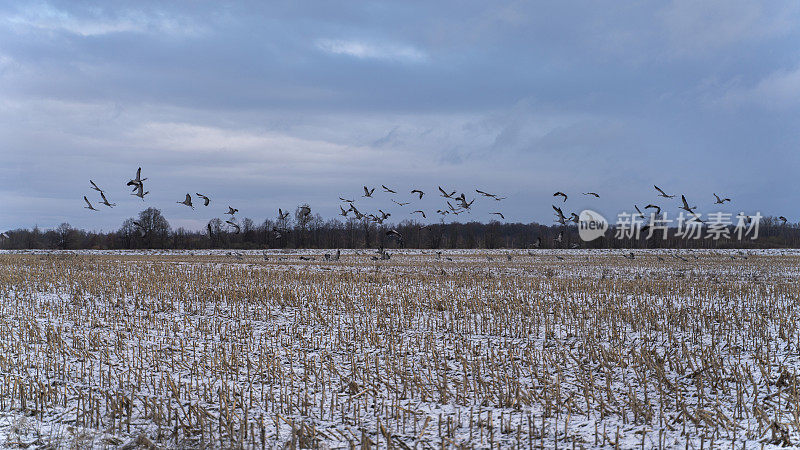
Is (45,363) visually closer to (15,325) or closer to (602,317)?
(15,325)

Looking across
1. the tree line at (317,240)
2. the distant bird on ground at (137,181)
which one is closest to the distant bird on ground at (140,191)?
the distant bird on ground at (137,181)

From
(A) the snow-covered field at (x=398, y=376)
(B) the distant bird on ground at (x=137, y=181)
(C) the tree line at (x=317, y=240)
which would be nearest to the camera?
(A) the snow-covered field at (x=398, y=376)

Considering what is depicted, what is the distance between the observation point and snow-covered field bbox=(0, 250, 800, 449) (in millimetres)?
6012

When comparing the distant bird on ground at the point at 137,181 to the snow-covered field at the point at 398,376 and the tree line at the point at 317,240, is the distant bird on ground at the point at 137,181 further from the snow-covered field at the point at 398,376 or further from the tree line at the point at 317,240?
the tree line at the point at 317,240

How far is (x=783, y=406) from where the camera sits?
652 cm

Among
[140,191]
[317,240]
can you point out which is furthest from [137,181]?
[317,240]

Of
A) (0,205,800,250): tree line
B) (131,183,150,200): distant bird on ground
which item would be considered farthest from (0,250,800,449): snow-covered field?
(0,205,800,250): tree line

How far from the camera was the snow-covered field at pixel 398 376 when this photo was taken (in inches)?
237

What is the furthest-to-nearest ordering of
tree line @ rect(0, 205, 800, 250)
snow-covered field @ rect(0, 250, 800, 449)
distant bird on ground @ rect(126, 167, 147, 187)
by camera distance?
1. tree line @ rect(0, 205, 800, 250)
2. distant bird on ground @ rect(126, 167, 147, 187)
3. snow-covered field @ rect(0, 250, 800, 449)

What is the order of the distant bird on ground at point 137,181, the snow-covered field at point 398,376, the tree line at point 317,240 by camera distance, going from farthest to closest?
the tree line at point 317,240
the distant bird on ground at point 137,181
the snow-covered field at point 398,376

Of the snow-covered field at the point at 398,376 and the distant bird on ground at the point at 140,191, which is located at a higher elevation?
the distant bird on ground at the point at 140,191

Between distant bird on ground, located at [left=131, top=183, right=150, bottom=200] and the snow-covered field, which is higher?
→ distant bird on ground, located at [left=131, top=183, right=150, bottom=200]

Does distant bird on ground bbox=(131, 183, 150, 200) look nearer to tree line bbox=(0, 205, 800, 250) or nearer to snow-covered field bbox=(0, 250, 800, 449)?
snow-covered field bbox=(0, 250, 800, 449)

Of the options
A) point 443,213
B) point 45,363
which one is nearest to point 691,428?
point 45,363
